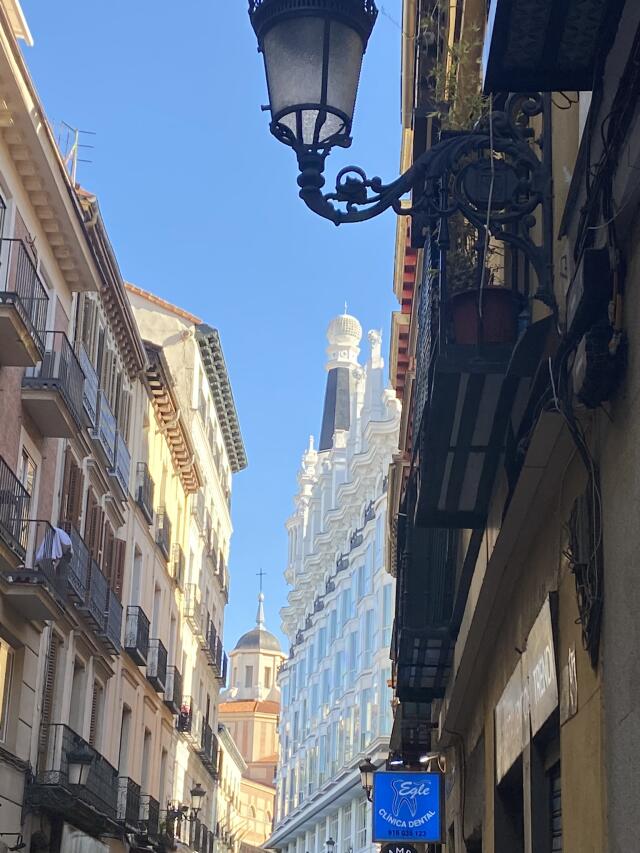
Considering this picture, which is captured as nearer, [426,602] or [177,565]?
[426,602]

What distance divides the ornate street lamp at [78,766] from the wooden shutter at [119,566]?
239 inches

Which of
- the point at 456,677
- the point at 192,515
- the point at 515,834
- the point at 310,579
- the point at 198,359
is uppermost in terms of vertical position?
the point at 310,579

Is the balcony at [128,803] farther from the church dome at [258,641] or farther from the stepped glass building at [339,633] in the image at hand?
the church dome at [258,641]

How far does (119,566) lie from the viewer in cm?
3031

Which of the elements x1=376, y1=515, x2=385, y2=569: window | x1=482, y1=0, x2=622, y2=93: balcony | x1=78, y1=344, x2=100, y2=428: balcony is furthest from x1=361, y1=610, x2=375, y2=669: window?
x1=482, y1=0, x2=622, y2=93: balcony

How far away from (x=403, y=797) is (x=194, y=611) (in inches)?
985

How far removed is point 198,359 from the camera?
43.6 metres

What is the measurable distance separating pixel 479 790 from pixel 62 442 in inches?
539

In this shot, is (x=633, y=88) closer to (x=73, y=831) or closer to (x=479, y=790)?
(x=479, y=790)

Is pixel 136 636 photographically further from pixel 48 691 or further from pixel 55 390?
pixel 55 390

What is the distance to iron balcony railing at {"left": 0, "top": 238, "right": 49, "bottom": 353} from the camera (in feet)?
65.3

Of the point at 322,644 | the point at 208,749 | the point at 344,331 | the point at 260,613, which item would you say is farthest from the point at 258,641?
the point at 208,749

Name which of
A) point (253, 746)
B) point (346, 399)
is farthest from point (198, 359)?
point (253, 746)

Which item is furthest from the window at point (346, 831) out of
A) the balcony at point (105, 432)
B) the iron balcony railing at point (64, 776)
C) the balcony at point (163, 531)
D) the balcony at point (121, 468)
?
the iron balcony railing at point (64, 776)
